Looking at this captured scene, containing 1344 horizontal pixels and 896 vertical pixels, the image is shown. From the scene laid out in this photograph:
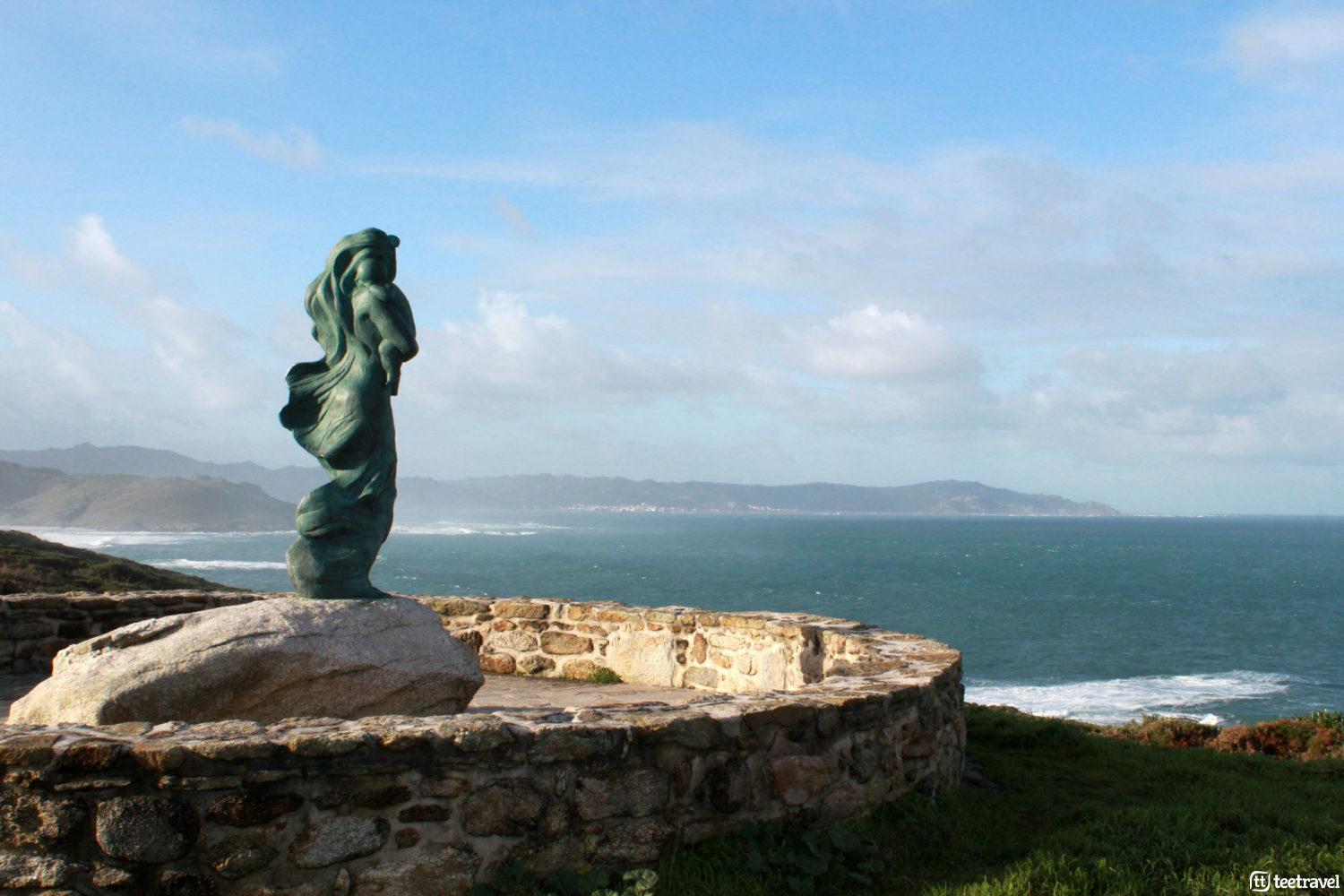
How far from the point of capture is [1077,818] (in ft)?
18.9

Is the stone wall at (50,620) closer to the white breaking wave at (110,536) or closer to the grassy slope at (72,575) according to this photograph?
the grassy slope at (72,575)

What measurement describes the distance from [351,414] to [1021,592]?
180 ft

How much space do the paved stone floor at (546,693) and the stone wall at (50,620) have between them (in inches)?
10.5

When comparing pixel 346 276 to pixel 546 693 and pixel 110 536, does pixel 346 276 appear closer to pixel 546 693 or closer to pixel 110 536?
pixel 546 693

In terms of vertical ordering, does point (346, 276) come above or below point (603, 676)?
above

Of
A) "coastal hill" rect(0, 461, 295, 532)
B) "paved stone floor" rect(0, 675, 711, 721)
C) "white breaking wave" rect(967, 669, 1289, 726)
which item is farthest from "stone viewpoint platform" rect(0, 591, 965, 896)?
"coastal hill" rect(0, 461, 295, 532)

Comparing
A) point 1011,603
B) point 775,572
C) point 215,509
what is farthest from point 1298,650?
point 215,509

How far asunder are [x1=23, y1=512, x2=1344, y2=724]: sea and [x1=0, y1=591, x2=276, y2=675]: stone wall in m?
19.0

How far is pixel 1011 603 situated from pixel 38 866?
50.4 m

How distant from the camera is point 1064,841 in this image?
5.05m

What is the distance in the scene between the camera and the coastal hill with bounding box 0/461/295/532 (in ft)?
431

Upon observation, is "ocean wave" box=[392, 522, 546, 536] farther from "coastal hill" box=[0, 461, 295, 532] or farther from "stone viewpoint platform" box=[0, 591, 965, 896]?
"stone viewpoint platform" box=[0, 591, 965, 896]

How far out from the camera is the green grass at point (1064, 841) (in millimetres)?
4512

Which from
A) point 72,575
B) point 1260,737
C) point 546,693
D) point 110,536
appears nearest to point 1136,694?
point 1260,737
